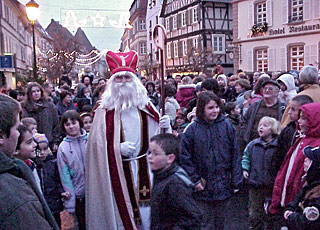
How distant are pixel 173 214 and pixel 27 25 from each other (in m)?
50.3

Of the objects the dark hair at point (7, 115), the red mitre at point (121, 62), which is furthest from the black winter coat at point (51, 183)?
the dark hair at point (7, 115)

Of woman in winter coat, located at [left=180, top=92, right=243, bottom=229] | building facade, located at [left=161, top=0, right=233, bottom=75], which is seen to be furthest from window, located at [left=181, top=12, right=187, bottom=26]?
woman in winter coat, located at [left=180, top=92, right=243, bottom=229]

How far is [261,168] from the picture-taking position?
436cm

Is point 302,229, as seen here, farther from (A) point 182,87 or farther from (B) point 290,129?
(A) point 182,87

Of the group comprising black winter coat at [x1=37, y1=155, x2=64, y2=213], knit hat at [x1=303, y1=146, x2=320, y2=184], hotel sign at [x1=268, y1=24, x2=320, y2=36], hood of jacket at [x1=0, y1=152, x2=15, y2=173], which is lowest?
black winter coat at [x1=37, y1=155, x2=64, y2=213]

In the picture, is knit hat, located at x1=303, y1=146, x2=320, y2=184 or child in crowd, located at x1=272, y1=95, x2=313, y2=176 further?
child in crowd, located at x1=272, y1=95, x2=313, y2=176

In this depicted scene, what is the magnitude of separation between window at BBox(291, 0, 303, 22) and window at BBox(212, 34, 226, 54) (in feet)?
34.9

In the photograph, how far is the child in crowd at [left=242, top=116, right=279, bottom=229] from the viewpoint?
4.33 m

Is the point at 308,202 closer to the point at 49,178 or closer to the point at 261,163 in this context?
the point at 261,163

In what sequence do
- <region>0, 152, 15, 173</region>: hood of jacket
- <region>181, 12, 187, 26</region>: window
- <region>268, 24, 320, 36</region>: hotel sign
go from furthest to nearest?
<region>181, 12, 187, 26</region>: window < <region>268, 24, 320, 36</region>: hotel sign < <region>0, 152, 15, 173</region>: hood of jacket

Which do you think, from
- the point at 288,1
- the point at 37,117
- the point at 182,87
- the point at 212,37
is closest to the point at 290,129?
the point at 37,117

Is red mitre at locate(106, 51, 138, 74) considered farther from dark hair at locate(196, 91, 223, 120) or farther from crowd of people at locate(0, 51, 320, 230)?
dark hair at locate(196, 91, 223, 120)

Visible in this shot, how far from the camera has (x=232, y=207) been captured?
5.93m

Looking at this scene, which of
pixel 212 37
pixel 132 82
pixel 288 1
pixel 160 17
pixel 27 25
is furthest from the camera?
pixel 27 25
